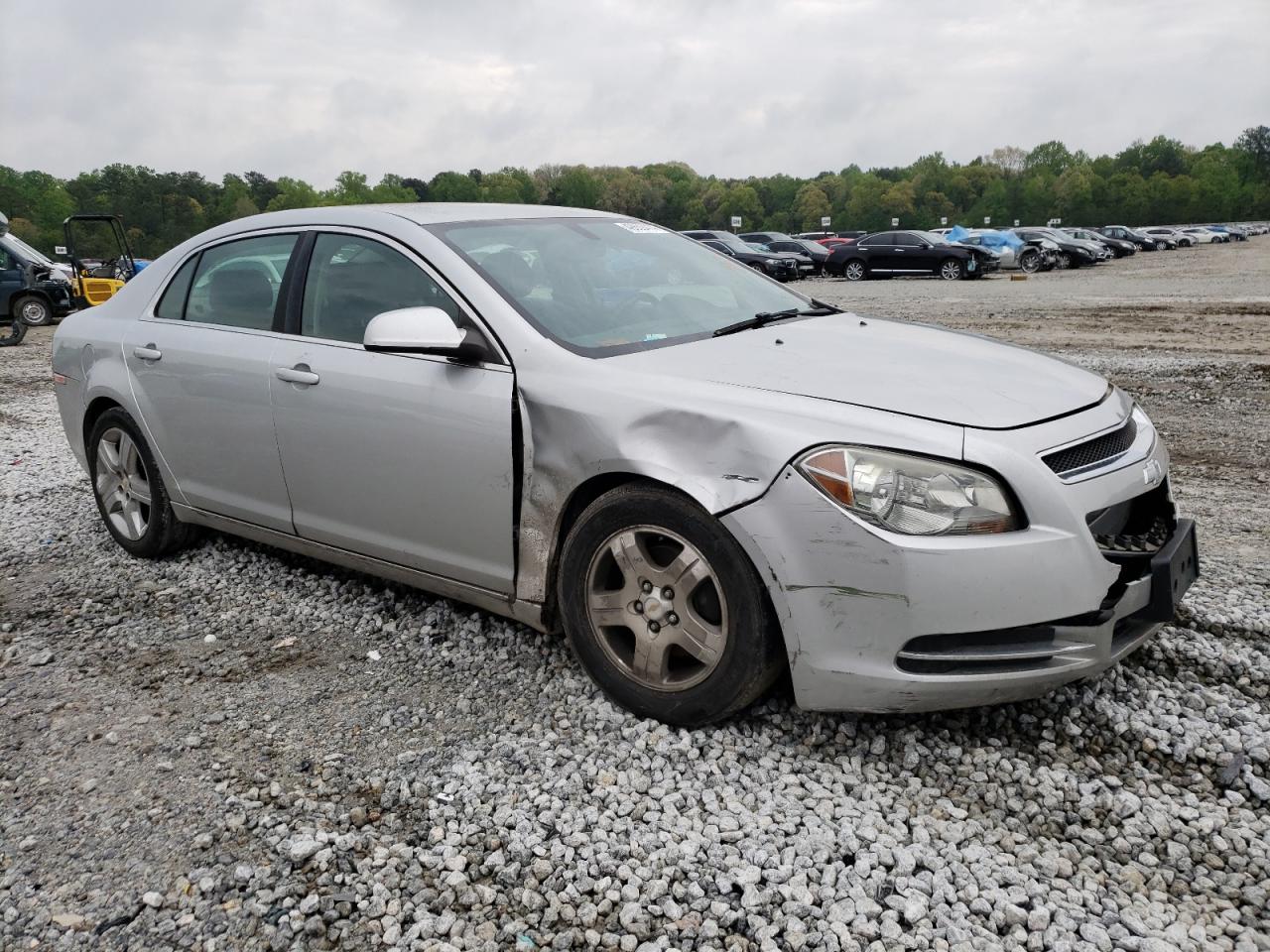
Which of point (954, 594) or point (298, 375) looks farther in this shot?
point (298, 375)

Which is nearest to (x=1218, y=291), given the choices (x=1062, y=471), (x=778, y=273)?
(x=778, y=273)

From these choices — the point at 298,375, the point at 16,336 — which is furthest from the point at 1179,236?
the point at 298,375

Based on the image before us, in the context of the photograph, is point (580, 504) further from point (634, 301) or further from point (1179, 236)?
point (1179, 236)

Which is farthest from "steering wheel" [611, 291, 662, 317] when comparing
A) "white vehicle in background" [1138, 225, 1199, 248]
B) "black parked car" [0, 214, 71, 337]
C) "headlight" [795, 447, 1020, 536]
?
"white vehicle in background" [1138, 225, 1199, 248]

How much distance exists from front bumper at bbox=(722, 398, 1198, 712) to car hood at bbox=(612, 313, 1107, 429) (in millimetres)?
164

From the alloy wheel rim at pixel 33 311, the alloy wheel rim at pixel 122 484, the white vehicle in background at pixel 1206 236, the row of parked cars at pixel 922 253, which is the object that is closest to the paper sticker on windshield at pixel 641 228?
the alloy wheel rim at pixel 122 484

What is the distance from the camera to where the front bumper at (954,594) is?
8.56 ft

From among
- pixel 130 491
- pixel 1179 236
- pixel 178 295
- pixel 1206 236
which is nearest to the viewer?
pixel 178 295

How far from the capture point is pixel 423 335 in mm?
3279

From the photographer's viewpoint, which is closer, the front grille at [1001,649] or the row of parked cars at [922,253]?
the front grille at [1001,649]

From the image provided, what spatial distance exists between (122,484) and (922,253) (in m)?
28.9

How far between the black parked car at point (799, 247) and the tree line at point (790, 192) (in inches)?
2987

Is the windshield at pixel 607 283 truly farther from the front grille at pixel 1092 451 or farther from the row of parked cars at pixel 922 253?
the row of parked cars at pixel 922 253

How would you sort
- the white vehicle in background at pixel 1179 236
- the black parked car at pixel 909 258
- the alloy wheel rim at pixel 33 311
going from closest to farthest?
the alloy wheel rim at pixel 33 311, the black parked car at pixel 909 258, the white vehicle in background at pixel 1179 236
